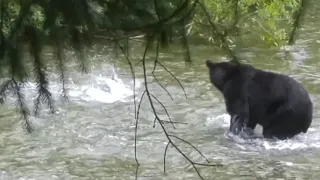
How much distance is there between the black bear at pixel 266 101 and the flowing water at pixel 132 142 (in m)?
0.22

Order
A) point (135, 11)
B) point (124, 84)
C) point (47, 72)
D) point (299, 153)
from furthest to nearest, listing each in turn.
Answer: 1. point (124, 84)
2. point (299, 153)
3. point (47, 72)
4. point (135, 11)

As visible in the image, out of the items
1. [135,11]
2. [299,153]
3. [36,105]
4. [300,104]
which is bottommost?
[299,153]

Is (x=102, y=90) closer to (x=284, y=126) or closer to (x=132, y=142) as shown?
(x=132, y=142)

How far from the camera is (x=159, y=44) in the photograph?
293 centimetres

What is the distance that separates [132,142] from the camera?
791 centimetres

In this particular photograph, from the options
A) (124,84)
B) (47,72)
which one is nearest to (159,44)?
(47,72)

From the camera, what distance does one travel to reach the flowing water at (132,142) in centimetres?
706

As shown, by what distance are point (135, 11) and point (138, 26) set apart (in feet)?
0.24

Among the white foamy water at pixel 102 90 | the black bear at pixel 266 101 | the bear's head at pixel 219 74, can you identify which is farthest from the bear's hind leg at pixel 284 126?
the white foamy water at pixel 102 90

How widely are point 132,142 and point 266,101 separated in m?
1.60

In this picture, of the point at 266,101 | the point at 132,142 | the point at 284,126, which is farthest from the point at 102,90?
the point at 284,126

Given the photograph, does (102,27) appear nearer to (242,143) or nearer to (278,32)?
(242,143)

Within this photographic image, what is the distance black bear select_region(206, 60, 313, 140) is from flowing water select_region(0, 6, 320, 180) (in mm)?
225

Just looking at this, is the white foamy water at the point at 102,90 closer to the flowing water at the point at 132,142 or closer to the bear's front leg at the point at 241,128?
the flowing water at the point at 132,142
